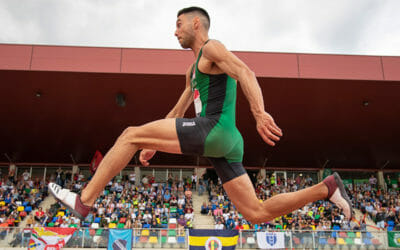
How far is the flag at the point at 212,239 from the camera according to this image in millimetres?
10945

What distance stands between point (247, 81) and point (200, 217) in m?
16.7

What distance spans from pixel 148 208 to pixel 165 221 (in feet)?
6.08

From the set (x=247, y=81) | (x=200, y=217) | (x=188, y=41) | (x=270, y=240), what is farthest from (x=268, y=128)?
(x=200, y=217)

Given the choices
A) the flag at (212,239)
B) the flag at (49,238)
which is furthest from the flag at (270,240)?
the flag at (49,238)

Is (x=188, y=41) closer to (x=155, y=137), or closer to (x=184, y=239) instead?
(x=155, y=137)

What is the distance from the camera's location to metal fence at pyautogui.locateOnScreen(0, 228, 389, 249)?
12208mm

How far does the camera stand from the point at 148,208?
18.4m

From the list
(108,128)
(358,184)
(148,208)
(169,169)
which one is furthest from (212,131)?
(358,184)

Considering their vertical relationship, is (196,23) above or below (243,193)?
above

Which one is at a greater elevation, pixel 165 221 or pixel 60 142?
pixel 60 142

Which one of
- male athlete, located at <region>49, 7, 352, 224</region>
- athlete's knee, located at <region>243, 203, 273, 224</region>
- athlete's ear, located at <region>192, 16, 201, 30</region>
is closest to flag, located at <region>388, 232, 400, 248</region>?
male athlete, located at <region>49, 7, 352, 224</region>

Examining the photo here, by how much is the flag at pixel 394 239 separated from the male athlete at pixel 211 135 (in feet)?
35.9

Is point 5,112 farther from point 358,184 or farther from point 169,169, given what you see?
point 358,184

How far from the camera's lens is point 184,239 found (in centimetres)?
1243
